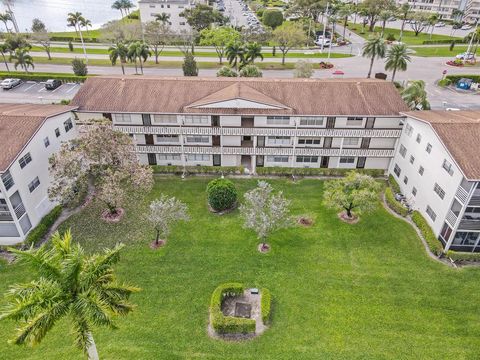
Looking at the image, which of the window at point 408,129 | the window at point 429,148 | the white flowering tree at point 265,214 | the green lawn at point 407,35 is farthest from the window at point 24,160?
the green lawn at point 407,35

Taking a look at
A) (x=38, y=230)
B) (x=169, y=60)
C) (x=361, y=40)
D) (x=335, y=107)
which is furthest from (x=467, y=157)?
(x=361, y=40)

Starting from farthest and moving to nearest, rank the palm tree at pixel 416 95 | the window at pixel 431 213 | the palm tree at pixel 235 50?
the palm tree at pixel 235 50, the palm tree at pixel 416 95, the window at pixel 431 213

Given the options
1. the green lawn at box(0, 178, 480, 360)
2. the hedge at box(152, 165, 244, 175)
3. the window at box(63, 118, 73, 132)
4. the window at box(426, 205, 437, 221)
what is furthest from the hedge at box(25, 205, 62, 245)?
the window at box(426, 205, 437, 221)

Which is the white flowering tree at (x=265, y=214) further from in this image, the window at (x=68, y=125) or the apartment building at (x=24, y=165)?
the window at (x=68, y=125)

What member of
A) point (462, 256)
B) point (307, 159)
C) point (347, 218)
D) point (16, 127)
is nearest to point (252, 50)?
point (307, 159)

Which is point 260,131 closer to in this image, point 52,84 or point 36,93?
point 52,84

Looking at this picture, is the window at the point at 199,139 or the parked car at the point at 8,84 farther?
the parked car at the point at 8,84
